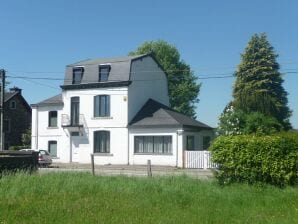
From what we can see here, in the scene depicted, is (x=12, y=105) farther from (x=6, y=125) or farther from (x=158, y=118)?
(x=158, y=118)

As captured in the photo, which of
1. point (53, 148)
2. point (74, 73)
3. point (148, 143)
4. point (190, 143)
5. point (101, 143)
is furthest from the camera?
point (53, 148)

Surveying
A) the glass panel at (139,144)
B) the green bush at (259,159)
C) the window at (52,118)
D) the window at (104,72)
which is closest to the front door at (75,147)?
the window at (52,118)

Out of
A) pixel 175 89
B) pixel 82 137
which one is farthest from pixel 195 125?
pixel 175 89

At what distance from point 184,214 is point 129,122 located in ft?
101

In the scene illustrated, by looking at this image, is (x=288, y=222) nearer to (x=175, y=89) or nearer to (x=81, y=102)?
(x=81, y=102)

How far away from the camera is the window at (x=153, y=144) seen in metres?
39.5

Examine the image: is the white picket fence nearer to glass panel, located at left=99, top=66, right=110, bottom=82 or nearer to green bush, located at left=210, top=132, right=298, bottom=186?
glass panel, located at left=99, top=66, right=110, bottom=82

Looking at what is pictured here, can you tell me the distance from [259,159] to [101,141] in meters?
28.3

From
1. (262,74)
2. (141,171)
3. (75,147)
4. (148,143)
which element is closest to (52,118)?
(75,147)

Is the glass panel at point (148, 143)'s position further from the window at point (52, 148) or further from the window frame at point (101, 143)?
the window at point (52, 148)

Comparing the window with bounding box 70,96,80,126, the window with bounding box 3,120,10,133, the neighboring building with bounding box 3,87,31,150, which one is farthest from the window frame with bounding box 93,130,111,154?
the window with bounding box 3,120,10,133

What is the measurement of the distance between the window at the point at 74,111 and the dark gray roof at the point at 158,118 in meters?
5.31

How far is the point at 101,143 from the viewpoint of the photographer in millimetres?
43062

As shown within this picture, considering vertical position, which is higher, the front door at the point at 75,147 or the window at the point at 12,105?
the window at the point at 12,105
